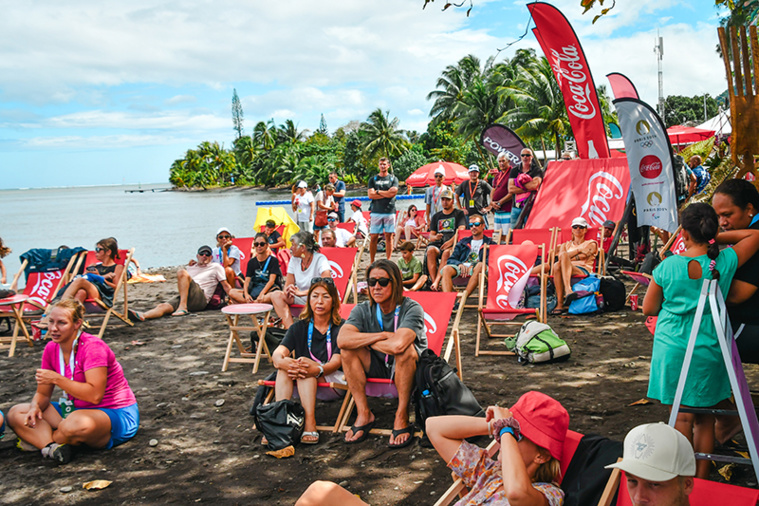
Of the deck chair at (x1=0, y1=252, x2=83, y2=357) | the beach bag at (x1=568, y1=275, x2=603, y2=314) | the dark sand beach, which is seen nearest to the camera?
the dark sand beach

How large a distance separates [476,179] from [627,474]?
933cm

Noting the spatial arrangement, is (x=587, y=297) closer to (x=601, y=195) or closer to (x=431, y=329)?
(x=601, y=195)

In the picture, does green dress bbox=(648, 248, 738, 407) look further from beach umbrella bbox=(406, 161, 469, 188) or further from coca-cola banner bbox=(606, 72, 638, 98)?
beach umbrella bbox=(406, 161, 469, 188)

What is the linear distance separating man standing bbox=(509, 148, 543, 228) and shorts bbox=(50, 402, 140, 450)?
6.86 m

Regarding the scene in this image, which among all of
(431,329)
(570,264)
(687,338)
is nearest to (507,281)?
(570,264)

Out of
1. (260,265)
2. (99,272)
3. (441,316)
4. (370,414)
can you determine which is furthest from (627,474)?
(99,272)

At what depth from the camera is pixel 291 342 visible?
4.45 meters

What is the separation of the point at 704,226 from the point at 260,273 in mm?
5841

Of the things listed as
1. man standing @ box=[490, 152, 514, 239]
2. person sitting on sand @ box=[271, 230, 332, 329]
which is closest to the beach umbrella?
man standing @ box=[490, 152, 514, 239]

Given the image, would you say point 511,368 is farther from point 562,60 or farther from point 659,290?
point 562,60

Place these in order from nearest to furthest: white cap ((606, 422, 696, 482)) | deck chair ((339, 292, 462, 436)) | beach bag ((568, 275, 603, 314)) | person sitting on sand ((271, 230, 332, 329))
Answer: white cap ((606, 422, 696, 482)), deck chair ((339, 292, 462, 436)), person sitting on sand ((271, 230, 332, 329)), beach bag ((568, 275, 603, 314))

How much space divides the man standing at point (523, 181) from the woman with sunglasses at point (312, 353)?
18.4 ft

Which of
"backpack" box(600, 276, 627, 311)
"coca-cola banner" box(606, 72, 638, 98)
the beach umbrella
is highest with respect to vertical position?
"coca-cola banner" box(606, 72, 638, 98)

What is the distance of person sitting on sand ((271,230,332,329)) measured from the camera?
6445mm
